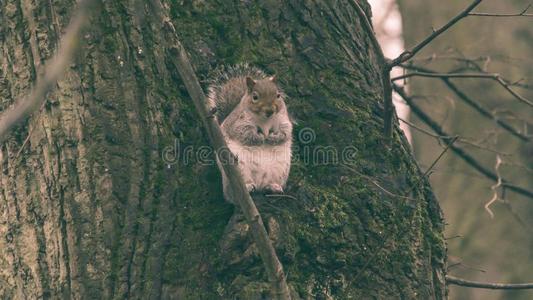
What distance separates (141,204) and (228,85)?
1026mm

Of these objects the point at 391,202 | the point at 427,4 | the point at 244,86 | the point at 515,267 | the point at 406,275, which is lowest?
the point at 515,267

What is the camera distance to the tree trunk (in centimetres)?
248

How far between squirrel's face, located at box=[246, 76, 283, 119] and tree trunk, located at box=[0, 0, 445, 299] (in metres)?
0.66

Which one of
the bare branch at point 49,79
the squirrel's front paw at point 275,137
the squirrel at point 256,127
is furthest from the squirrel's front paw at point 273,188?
the bare branch at point 49,79

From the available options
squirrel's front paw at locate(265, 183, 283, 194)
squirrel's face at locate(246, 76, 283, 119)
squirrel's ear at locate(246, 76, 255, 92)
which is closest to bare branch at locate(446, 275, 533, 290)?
squirrel's front paw at locate(265, 183, 283, 194)

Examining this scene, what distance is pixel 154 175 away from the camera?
8.32ft

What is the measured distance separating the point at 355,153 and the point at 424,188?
0.31 metres

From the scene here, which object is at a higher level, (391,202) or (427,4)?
(427,4)

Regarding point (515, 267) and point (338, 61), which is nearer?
point (338, 61)

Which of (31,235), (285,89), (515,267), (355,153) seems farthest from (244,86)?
(515,267)

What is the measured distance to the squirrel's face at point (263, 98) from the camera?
332 centimetres

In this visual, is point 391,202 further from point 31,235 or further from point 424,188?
point 31,235

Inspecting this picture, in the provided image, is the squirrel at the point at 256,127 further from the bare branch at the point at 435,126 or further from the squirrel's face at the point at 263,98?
the bare branch at the point at 435,126

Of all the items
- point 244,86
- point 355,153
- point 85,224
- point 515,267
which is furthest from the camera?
point 515,267
